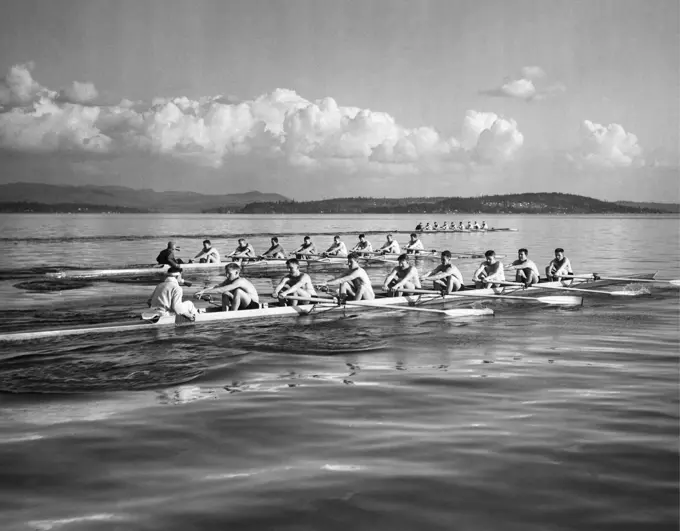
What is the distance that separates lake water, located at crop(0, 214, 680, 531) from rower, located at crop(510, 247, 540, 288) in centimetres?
580

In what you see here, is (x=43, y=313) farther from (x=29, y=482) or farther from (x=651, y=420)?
(x=651, y=420)

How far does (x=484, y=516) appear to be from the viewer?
6.36 metres

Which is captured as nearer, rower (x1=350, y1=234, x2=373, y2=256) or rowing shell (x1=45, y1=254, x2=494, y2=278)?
rowing shell (x1=45, y1=254, x2=494, y2=278)

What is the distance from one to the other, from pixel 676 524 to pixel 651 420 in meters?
3.32

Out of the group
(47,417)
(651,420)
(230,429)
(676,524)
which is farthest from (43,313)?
(676,524)

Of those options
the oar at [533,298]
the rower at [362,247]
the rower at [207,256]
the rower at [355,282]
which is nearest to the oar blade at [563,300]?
the oar at [533,298]

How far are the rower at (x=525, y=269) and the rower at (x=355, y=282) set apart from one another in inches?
242

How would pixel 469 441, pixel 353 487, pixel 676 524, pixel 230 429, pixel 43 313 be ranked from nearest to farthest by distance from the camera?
1. pixel 676 524
2. pixel 353 487
3. pixel 469 441
4. pixel 230 429
5. pixel 43 313

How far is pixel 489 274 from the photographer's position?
22.4 m

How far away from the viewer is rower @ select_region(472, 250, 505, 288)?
22.0 metres

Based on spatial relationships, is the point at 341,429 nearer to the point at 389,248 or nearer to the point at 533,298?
the point at 533,298

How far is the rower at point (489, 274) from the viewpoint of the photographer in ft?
72.0

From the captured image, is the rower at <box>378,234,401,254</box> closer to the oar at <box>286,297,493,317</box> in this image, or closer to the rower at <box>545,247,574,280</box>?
the rower at <box>545,247,574,280</box>

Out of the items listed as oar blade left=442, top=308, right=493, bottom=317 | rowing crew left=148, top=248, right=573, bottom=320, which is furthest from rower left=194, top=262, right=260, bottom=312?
oar blade left=442, top=308, right=493, bottom=317
